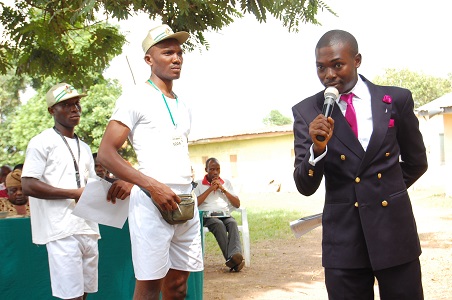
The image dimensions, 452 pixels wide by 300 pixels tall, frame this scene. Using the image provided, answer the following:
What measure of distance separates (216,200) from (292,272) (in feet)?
5.25

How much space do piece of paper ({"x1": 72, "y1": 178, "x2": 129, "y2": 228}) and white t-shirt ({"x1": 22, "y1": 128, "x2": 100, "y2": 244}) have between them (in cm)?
Result: 51

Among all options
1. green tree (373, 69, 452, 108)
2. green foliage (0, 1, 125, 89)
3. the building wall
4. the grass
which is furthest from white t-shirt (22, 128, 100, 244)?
green tree (373, 69, 452, 108)

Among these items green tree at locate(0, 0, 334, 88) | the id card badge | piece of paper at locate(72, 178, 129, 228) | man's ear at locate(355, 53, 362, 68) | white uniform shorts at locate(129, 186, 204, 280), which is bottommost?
white uniform shorts at locate(129, 186, 204, 280)

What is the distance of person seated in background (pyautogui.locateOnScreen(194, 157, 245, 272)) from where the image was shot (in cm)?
973

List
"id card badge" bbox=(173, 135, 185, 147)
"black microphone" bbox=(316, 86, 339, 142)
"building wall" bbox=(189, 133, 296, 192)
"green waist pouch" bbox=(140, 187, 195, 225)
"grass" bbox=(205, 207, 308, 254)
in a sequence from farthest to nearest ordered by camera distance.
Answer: "building wall" bbox=(189, 133, 296, 192) < "grass" bbox=(205, 207, 308, 254) < "id card badge" bbox=(173, 135, 185, 147) < "green waist pouch" bbox=(140, 187, 195, 225) < "black microphone" bbox=(316, 86, 339, 142)

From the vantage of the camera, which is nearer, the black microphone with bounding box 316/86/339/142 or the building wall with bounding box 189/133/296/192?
the black microphone with bounding box 316/86/339/142

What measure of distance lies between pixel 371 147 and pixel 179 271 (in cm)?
170

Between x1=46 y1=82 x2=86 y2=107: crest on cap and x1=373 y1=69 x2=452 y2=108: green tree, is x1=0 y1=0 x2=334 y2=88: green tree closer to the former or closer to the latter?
x1=46 y1=82 x2=86 y2=107: crest on cap

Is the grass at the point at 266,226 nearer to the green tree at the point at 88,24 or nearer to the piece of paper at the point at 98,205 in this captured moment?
the green tree at the point at 88,24

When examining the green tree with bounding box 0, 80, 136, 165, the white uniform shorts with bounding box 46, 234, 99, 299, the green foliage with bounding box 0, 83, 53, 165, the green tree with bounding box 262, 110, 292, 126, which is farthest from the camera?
the green tree with bounding box 262, 110, 292, 126

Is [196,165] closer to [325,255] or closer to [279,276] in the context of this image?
[279,276]

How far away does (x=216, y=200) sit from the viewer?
10.2 metres

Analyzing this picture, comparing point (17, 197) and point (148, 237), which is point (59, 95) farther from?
point (17, 197)

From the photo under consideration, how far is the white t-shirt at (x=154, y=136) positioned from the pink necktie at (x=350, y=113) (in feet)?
4.19
